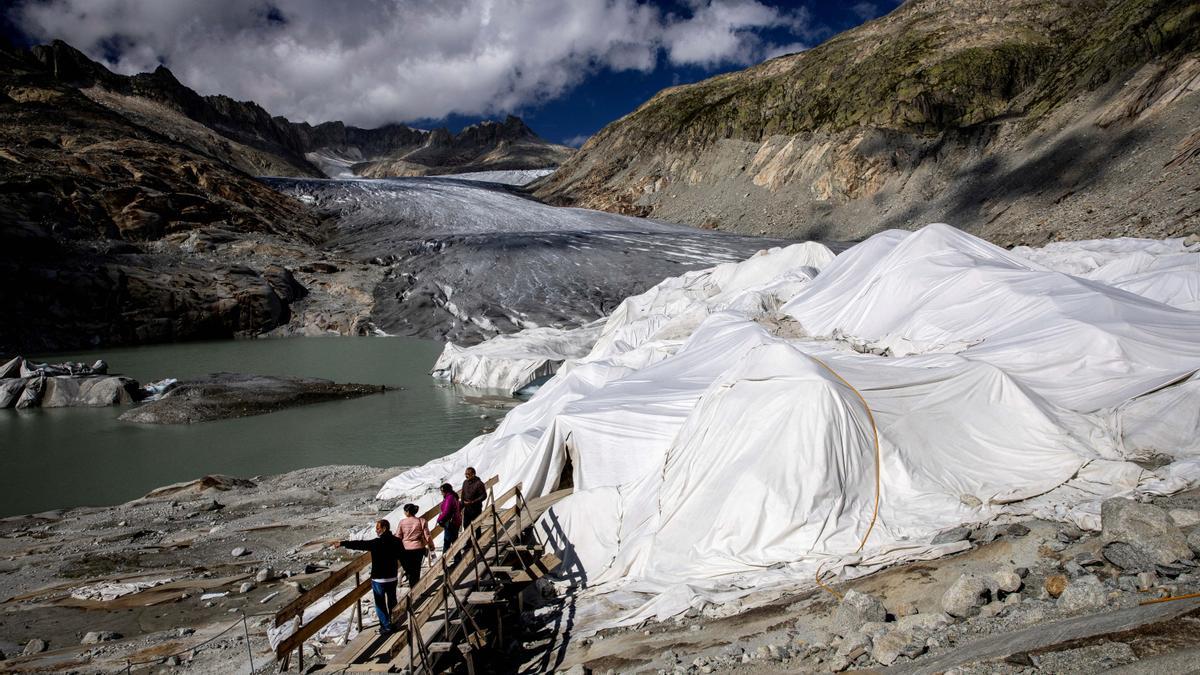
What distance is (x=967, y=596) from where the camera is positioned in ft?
17.6

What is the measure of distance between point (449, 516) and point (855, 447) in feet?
16.5

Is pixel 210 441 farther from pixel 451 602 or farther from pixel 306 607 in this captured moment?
pixel 451 602

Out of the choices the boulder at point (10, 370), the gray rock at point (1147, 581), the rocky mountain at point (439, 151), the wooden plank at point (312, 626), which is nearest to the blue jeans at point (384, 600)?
the wooden plank at point (312, 626)

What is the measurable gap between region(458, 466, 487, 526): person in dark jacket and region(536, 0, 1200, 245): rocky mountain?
24890 millimetres

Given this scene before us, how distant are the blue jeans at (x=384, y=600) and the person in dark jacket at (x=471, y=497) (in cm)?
187

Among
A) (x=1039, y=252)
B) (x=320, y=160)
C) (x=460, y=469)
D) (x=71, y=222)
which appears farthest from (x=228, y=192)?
(x=320, y=160)

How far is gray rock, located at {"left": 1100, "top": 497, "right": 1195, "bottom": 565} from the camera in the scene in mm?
5125

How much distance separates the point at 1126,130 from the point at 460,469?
40.1m

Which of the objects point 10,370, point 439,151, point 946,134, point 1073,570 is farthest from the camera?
→ point 439,151

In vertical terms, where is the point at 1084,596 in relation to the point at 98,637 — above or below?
above

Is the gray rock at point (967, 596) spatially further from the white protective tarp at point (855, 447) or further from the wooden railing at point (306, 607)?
the wooden railing at point (306, 607)

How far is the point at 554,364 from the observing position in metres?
26.8

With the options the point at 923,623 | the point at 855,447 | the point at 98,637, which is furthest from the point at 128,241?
the point at 923,623

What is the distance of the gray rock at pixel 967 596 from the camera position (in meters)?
5.31
